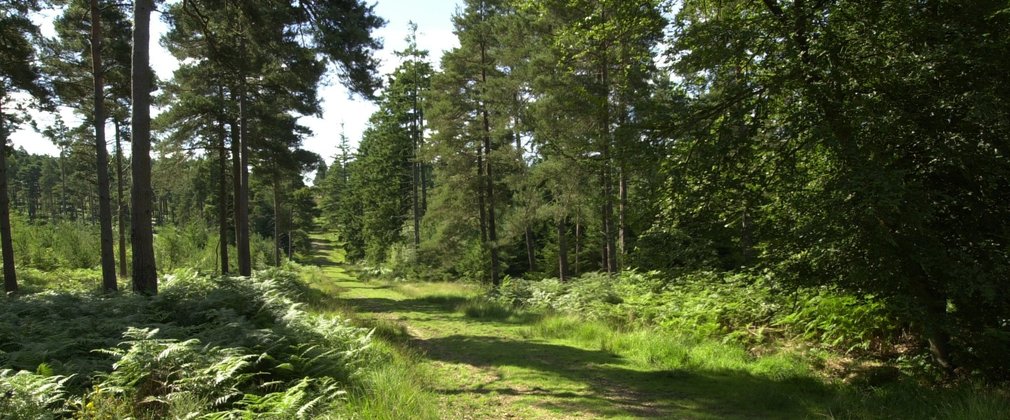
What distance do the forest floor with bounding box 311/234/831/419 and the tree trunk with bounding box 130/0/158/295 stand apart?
4.27 metres

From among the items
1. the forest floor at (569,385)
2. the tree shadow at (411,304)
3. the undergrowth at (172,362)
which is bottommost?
the tree shadow at (411,304)

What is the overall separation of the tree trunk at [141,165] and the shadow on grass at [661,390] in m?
5.66

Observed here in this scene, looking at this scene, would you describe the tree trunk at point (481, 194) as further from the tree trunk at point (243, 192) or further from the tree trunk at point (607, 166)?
the tree trunk at point (243, 192)

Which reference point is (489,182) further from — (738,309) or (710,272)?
(710,272)

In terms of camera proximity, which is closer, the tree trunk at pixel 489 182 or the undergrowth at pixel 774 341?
the undergrowth at pixel 774 341

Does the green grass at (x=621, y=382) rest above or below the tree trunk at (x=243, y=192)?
below

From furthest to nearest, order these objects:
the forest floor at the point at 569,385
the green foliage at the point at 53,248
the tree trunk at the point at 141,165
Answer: the green foliage at the point at 53,248 < the tree trunk at the point at 141,165 < the forest floor at the point at 569,385

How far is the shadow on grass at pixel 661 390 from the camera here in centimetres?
572

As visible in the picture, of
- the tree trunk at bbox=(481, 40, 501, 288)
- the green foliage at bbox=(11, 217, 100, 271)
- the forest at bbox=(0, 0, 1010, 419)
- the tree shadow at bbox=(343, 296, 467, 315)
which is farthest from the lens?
the green foliage at bbox=(11, 217, 100, 271)

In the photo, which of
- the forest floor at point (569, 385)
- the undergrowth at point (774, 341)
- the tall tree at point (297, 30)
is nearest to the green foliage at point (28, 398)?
the forest floor at point (569, 385)

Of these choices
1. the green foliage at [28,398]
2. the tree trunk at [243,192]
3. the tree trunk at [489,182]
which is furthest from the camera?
the tree trunk at [489,182]

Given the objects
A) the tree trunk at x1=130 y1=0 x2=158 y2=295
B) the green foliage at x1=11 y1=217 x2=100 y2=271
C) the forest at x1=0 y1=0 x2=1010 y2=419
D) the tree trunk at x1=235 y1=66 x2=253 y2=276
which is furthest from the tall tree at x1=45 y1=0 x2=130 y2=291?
the green foliage at x1=11 y1=217 x2=100 y2=271

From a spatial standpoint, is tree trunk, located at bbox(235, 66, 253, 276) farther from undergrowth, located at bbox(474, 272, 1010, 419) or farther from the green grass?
undergrowth, located at bbox(474, 272, 1010, 419)

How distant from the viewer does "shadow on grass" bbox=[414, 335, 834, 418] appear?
5.72 m
